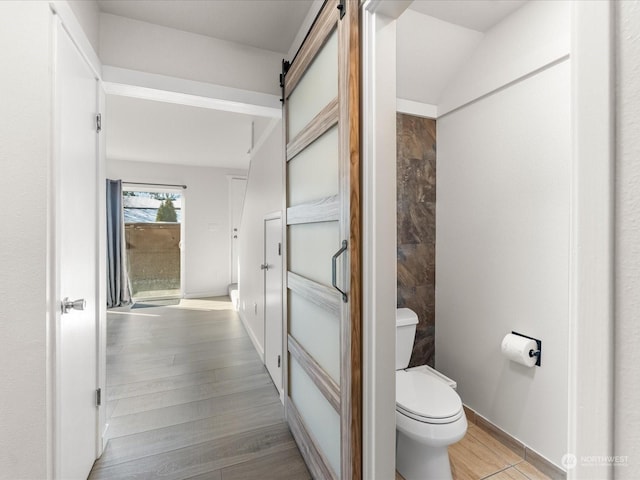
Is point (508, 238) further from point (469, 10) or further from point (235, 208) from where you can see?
point (235, 208)

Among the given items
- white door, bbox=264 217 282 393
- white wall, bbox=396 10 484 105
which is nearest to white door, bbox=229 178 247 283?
white door, bbox=264 217 282 393

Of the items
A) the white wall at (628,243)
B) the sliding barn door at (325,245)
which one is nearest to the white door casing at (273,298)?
the sliding barn door at (325,245)

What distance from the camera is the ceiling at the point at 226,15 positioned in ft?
5.41

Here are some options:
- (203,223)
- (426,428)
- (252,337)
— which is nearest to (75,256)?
(426,428)

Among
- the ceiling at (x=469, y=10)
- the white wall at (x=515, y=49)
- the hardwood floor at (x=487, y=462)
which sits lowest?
the hardwood floor at (x=487, y=462)

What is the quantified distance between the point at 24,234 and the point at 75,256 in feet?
1.25

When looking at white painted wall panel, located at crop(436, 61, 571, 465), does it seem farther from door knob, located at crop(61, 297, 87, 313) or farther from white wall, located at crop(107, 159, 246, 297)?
white wall, located at crop(107, 159, 246, 297)

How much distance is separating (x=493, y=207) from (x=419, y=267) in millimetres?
648

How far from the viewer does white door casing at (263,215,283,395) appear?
7.13 feet

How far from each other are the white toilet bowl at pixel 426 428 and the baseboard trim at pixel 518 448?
0.51 metres

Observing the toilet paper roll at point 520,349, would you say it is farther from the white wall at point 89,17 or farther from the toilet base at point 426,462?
the white wall at point 89,17

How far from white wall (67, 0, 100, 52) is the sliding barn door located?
1025 millimetres

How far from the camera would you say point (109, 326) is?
3.84m

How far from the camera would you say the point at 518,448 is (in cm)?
168
